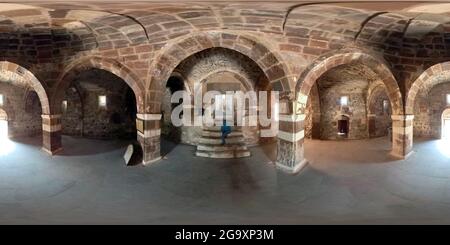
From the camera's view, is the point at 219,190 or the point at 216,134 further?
the point at 216,134

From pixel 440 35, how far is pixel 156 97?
416cm

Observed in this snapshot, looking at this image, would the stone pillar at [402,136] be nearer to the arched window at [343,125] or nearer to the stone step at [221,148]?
the arched window at [343,125]

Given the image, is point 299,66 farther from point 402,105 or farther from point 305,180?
point 402,105

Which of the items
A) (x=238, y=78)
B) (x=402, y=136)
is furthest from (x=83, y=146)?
(x=402, y=136)

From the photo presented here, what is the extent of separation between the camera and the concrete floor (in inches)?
88.3

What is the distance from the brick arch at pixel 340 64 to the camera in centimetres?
342

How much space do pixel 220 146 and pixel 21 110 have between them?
115 inches

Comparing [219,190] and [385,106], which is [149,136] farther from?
[385,106]

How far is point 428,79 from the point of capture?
383 centimetres

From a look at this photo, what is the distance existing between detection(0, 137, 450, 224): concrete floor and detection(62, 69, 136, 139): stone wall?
952 millimetres

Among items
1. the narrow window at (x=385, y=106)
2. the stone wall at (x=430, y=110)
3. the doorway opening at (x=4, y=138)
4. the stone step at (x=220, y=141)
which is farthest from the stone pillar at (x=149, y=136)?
the narrow window at (x=385, y=106)

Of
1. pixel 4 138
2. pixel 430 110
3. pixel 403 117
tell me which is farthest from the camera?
pixel 430 110

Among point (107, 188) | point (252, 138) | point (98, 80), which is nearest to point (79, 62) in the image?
point (98, 80)

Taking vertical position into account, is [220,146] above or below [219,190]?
above
